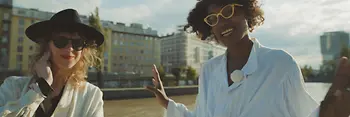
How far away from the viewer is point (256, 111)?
63.8 inches

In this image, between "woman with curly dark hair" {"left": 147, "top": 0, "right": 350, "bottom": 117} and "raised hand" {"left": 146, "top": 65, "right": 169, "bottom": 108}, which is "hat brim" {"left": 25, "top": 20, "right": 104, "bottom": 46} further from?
"woman with curly dark hair" {"left": 147, "top": 0, "right": 350, "bottom": 117}

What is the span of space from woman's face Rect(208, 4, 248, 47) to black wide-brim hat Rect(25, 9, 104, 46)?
39.6 inches

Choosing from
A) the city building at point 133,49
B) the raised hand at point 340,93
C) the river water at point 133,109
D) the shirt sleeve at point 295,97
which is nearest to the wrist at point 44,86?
the shirt sleeve at point 295,97

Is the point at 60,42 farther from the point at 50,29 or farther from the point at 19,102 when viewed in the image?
the point at 19,102

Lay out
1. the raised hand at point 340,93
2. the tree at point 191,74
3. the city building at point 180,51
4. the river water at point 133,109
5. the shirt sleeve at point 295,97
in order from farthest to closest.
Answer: the city building at point 180,51 → the tree at point 191,74 → the river water at point 133,109 → the shirt sleeve at point 295,97 → the raised hand at point 340,93

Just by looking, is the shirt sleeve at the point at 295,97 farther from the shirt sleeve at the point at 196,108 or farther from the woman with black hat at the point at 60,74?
the woman with black hat at the point at 60,74

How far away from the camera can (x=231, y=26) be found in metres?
1.89

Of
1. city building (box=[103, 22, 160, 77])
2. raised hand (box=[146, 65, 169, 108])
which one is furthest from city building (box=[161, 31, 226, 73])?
raised hand (box=[146, 65, 169, 108])

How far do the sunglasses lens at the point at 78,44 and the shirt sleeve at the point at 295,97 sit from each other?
1440 mm

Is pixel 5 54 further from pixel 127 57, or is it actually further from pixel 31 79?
pixel 31 79

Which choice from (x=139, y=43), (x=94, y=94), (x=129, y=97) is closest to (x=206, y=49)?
(x=139, y=43)

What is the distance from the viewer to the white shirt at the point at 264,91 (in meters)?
1.60

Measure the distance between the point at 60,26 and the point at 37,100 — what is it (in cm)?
59

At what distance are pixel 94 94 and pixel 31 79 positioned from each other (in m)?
0.47
